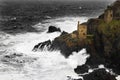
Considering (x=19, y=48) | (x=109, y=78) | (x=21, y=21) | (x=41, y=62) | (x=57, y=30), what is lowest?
(x=109, y=78)

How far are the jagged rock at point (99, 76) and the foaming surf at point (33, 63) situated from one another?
1993 mm

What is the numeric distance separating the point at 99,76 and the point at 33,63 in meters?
14.9

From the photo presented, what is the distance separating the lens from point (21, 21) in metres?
114

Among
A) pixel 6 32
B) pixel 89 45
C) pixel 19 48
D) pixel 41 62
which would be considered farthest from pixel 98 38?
pixel 6 32

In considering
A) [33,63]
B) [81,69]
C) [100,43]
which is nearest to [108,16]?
[100,43]

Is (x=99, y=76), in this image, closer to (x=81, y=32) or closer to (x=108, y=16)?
(x=81, y=32)

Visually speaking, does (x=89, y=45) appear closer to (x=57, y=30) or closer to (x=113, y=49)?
(x=113, y=49)

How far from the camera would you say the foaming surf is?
53.5m

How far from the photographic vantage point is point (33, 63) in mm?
60000

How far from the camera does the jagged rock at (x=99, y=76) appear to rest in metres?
49.7

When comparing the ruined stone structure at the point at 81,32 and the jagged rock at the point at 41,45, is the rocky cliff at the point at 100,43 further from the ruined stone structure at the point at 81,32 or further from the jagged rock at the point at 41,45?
the jagged rock at the point at 41,45

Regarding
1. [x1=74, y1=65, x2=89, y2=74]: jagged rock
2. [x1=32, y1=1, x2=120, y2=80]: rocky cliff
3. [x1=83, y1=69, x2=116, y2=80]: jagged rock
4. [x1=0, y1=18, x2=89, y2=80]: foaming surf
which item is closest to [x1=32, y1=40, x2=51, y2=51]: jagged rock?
[x1=0, y1=18, x2=89, y2=80]: foaming surf

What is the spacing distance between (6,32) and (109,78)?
47.6 m

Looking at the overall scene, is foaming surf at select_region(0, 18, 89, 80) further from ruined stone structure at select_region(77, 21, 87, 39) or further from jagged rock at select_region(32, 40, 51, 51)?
ruined stone structure at select_region(77, 21, 87, 39)
